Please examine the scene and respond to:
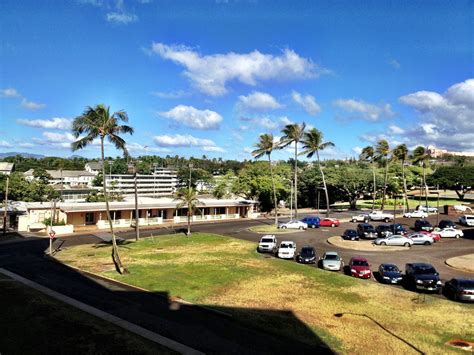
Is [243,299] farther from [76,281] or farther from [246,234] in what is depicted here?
[246,234]

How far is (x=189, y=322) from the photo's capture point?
1892 cm

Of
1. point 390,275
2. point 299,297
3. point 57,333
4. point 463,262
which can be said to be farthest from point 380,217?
point 57,333

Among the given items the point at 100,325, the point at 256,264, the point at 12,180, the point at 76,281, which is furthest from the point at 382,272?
the point at 12,180

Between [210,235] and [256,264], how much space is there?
1786 centimetres

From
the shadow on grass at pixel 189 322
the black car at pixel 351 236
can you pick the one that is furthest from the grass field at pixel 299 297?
the black car at pixel 351 236

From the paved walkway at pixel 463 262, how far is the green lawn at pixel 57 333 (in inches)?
1075

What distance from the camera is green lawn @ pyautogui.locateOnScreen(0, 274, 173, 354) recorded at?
49.7 feet

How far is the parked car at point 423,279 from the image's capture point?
2507 cm

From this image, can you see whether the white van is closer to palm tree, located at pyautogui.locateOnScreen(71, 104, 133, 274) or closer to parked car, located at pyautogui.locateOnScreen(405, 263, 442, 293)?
parked car, located at pyautogui.locateOnScreen(405, 263, 442, 293)

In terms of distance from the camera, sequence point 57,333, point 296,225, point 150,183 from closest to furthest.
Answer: point 57,333
point 296,225
point 150,183

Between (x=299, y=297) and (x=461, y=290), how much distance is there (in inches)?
386

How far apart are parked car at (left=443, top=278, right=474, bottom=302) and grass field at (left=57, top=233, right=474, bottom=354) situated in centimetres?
81

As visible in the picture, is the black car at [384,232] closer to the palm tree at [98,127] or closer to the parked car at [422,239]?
the parked car at [422,239]

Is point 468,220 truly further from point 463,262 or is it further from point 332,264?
point 332,264
